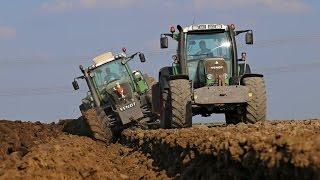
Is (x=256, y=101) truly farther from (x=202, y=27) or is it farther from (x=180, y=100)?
(x=202, y=27)

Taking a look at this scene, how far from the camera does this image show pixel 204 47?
14.1 m

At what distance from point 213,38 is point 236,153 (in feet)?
26.7

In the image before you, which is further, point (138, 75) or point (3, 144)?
point (138, 75)

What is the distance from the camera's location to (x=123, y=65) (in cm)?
1998

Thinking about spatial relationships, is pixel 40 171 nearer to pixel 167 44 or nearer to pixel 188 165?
pixel 188 165

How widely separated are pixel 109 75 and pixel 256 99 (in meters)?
7.87

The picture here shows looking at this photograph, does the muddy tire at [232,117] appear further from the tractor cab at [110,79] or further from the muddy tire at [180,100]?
the tractor cab at [110,79]

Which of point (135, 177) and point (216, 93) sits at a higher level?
point (216, 93)

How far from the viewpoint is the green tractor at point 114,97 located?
57.9 feet

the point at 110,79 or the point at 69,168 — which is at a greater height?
the point at 110,79

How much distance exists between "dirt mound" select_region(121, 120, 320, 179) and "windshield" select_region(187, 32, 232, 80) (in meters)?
4.14

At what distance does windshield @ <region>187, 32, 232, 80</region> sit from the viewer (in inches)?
551

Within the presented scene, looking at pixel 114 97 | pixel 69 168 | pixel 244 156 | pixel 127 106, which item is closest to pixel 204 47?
pixel 127 106

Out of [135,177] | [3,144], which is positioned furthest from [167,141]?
[3,144]
